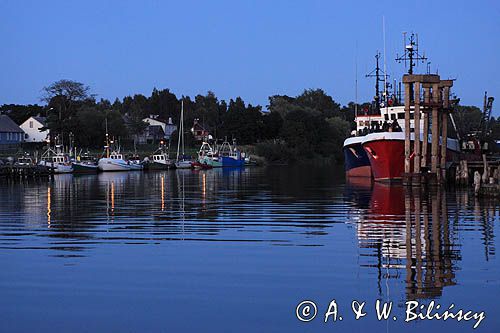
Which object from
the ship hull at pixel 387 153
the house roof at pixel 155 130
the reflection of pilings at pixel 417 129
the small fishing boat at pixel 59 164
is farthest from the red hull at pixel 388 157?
the house roof at pixel 155 130

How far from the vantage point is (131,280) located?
17594mm

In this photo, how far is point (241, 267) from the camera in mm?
19109

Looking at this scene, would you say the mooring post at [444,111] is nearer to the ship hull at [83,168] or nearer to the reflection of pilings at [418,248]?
the reflection of pilings at [418,248]

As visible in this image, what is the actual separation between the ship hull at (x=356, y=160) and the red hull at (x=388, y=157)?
9119 millimetres

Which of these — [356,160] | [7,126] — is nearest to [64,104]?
[7,126]

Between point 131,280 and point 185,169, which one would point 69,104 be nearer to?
point 185,169

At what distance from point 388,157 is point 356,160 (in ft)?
56.4

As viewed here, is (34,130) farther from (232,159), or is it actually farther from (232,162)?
(232,162)

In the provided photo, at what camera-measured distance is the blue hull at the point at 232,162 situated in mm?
138250

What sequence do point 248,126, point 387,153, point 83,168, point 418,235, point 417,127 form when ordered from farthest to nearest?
point 248,126 → point 83,168 → point 387,153 → point 417,127 → point 418,235

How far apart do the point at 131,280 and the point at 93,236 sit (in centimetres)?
889

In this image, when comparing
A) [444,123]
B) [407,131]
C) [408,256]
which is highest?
[444,123]

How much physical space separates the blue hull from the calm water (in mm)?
102865

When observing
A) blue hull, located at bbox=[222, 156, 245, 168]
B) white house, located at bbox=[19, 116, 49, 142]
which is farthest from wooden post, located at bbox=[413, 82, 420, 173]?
white house, located at bbox=[19, 116, 49, 142]
